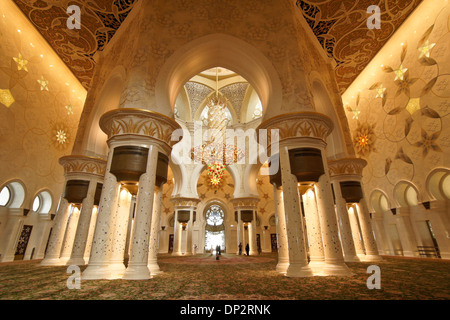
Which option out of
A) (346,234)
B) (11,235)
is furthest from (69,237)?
(346,234)

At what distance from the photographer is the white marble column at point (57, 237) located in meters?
6.10

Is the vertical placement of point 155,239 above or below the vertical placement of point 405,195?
below

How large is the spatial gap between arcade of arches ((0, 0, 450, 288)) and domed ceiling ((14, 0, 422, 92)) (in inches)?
13.6

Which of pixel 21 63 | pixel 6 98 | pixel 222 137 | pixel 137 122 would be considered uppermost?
pixel 21 63

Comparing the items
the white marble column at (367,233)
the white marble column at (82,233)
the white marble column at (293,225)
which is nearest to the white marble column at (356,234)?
the white marble column at (367,233)

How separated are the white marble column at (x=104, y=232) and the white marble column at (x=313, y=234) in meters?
3.83

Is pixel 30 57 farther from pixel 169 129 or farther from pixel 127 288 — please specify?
pixel 127 288

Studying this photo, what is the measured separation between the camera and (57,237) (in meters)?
6.30

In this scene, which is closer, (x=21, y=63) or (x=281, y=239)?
(x=281, y=239)

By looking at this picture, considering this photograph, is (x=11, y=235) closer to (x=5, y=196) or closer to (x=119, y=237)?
(x=5, y=196)

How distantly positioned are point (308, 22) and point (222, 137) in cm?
635

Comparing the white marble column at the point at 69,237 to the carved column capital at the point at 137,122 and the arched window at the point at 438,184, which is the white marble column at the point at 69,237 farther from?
the arched window at the point at 438,184

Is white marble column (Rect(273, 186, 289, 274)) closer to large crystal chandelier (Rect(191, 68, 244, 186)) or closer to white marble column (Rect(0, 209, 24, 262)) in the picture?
large crystal chandelier (Rect(191, 68, 244, 186))
